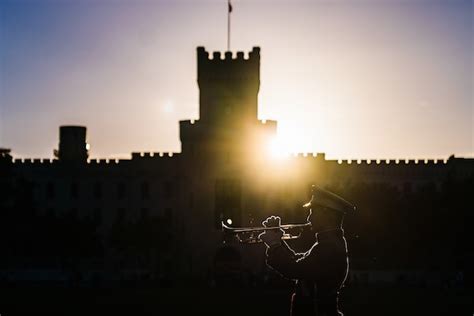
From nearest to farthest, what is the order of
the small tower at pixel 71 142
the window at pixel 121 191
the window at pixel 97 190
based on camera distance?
the window at pixel 121 191 < the window at pixel 97 190 < the small tower at pixel 71 142

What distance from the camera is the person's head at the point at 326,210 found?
934cm

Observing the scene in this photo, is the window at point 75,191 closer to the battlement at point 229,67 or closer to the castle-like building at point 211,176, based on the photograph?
the castle-like building at point 211,176

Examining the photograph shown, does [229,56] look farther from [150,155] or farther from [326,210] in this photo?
[326,210]

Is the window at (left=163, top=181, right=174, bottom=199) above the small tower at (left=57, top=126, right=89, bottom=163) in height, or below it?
below

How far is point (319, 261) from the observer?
9039 millimetres

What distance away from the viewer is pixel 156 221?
71625mm

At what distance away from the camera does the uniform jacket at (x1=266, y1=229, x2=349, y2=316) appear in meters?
9.04

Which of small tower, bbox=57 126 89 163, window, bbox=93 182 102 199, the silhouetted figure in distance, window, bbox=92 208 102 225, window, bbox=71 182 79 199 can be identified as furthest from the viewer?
small tower, bbox=57 126 89 163

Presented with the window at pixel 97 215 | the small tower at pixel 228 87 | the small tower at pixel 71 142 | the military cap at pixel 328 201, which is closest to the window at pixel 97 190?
the window at pixel 97 215

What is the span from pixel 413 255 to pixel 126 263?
2058 cm

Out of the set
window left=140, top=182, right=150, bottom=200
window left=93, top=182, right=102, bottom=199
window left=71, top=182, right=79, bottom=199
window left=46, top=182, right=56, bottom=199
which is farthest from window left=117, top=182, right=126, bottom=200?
window left=46, top=182, right=56, bottom=199

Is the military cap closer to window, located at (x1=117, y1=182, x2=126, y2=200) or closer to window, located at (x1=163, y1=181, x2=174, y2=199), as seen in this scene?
window, located at (x1=163, y1=181, x2=174, y2=199)

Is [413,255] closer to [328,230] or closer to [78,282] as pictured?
[78,282]

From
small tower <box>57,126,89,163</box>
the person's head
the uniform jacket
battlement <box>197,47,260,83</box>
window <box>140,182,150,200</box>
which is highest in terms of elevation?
battlement <box>197,47,260,83</box>
